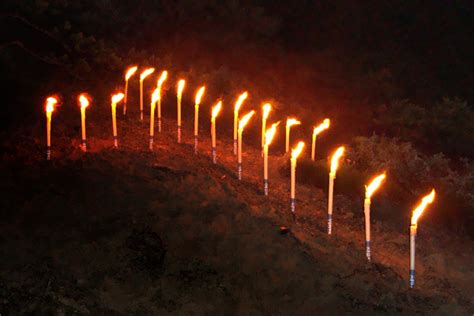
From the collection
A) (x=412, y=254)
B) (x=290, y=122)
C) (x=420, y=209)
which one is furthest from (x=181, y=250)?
(x=290, y=122)

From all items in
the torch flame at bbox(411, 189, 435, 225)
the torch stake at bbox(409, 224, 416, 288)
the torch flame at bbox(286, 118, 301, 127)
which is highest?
the torch flame at bbox(286, 118, 301, 127)

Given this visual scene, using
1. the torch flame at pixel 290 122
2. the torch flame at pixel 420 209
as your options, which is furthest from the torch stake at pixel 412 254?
the torch flame at pixel 290 122

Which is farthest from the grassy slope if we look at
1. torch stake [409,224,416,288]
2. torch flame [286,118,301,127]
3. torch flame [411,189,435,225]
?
torch flame [286,118,301,127]

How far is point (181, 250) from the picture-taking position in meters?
7.25

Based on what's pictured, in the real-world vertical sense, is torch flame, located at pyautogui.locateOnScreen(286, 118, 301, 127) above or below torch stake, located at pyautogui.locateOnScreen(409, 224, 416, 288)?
above

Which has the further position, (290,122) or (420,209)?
(290,122)

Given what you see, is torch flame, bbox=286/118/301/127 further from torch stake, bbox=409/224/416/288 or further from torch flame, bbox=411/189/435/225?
torch stake, bbox=409/224/416/288

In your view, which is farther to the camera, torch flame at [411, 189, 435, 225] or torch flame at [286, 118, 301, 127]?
torch flame at [286, 118, 301, 127]

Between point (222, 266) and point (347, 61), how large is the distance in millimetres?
14573

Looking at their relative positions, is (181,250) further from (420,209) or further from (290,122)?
(290,122)

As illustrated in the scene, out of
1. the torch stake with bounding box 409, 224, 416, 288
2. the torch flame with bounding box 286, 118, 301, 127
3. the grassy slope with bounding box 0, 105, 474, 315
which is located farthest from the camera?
the torch flame with bounding box 286, 118, 301, 127

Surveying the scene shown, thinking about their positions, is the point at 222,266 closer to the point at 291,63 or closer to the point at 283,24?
the point at 291,63

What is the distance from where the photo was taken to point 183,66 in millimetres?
17938

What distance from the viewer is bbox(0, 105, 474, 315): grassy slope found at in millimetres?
6527
